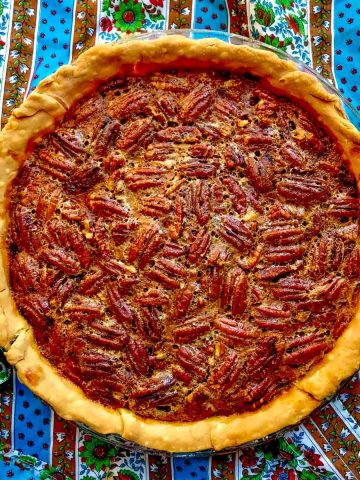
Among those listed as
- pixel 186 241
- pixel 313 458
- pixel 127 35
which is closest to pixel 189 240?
pixel 186 241

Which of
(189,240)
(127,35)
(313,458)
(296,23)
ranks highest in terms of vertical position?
(127,35)

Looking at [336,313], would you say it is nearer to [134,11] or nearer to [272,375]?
[272,375]

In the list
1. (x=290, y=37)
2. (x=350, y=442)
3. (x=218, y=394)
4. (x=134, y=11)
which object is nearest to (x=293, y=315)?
(x=218, y=394)

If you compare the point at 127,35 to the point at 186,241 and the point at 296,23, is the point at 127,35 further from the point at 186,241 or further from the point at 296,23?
the point at 186,241

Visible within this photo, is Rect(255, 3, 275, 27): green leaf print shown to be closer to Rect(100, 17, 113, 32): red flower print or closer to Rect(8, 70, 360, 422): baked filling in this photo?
Rect(8, 70, 360, 422): baked filling

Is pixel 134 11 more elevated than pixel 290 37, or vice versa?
pixel 134 11

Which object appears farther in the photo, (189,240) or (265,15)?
(265,15)

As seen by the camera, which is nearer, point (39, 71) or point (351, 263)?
point (351, 263)
